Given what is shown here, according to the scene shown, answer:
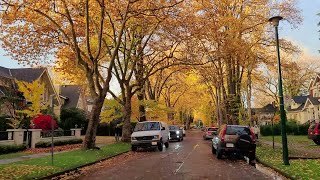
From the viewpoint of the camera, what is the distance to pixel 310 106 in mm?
62594

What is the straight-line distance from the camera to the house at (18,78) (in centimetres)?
3465

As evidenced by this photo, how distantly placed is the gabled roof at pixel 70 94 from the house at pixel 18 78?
25.3 feet

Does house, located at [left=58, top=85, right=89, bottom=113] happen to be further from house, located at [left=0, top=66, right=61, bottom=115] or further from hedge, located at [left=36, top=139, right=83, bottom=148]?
hedge, located at [left=36, top=139, right=83, bottom=148]

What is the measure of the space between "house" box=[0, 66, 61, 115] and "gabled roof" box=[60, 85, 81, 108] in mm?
7708

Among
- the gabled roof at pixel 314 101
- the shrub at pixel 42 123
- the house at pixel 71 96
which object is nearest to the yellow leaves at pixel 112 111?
the shrub at pixel 42 123

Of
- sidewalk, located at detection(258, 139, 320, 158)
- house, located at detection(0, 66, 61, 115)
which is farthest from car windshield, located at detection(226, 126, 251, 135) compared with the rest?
house, located at detection(0, 66, 61, 115)

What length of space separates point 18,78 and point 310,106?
46332 mm

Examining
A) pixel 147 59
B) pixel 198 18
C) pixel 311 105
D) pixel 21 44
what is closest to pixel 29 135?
pixel 21 44

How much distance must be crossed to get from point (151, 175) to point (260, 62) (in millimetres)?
23063

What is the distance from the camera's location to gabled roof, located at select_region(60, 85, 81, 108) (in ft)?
195

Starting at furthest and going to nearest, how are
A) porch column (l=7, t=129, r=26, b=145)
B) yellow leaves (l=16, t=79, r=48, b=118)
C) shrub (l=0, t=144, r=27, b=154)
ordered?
yellow leaves (l=16, t=79, r=48, b=118) < porch column (l=7, t=129, r=26, b=145) < shrub (l=0, t=144, r=27, b=154)

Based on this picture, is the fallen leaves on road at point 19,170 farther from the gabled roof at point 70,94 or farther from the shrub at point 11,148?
the gabled roof at point 70,94

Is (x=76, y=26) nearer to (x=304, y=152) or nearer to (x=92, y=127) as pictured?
(x=92, y=127)

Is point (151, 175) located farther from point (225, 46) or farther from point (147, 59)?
point (147, 59)
